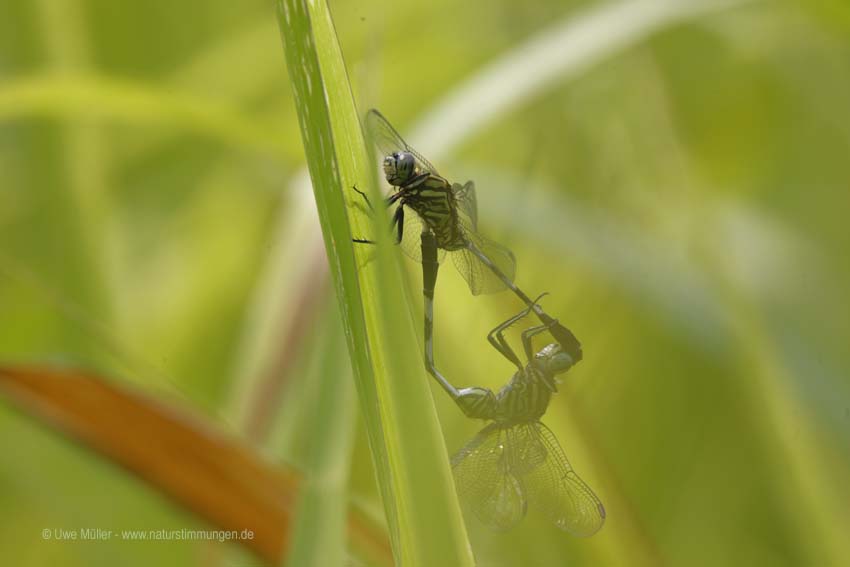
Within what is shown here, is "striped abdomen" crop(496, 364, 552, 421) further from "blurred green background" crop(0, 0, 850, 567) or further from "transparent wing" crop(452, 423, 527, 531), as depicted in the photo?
"blurred green background" crop(0, 0, 850, 567)

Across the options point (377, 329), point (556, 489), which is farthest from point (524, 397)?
point (377, 329)

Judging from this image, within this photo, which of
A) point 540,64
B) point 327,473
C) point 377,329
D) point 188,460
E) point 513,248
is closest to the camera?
point 377,329

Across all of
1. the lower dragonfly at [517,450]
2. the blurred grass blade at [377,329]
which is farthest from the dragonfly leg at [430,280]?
the blurred grass blade at [377,329]

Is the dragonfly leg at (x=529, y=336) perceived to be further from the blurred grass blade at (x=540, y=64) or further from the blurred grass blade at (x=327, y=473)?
the blurred grass blade at (x=540, y=64)

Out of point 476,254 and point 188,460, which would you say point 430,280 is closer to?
point 476,254

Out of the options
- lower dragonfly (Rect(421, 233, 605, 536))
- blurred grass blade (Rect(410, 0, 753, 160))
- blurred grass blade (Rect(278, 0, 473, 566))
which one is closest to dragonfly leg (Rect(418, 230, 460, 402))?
lower dragonfly (Rect(421, 233, 605, 536))

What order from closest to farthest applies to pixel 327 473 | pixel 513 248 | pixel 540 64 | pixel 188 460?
pixel 327 473, pixel 188 460, pixel 540 64, pixel 513 248

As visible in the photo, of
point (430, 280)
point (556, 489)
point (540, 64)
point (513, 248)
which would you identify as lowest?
point (556, 489)
